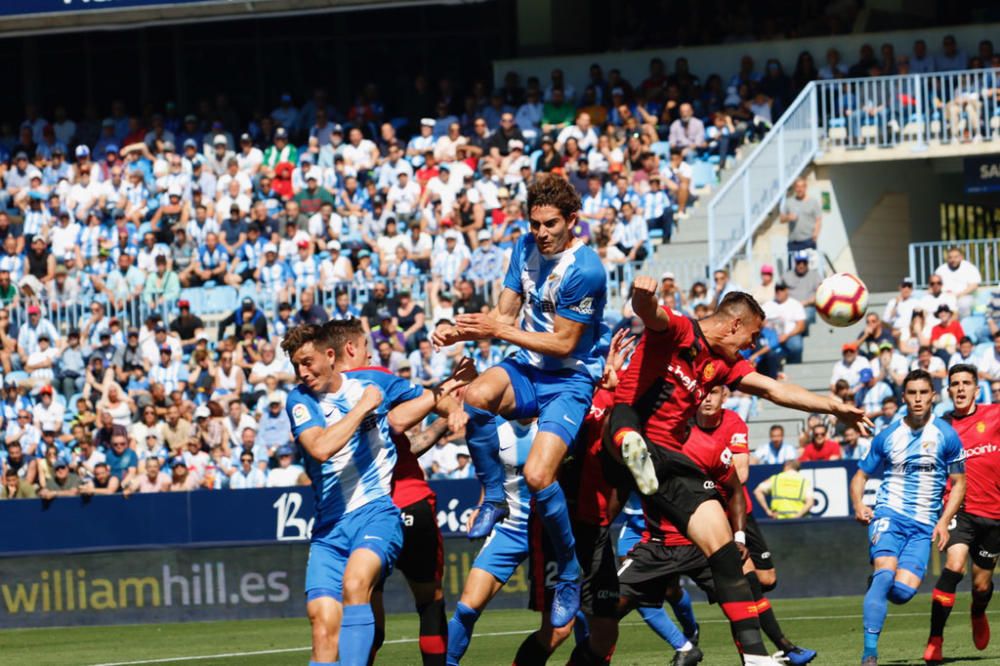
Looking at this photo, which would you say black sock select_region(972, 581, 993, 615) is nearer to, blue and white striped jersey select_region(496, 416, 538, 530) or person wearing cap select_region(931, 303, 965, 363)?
blue and white striped jersey select_region(496, 416, 538, 530)

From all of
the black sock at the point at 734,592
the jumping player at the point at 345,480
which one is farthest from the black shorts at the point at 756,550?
the jumping player at the point at 345,480

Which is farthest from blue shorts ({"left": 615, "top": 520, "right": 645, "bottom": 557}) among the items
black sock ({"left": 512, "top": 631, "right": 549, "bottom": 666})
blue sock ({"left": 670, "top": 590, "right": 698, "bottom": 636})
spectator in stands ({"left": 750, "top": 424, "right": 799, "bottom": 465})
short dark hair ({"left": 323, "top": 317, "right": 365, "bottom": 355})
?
spectator in stands ({"left": 750, "top": 424, "right": 799, "bottom": 465})

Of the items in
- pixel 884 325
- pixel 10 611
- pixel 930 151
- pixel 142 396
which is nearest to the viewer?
pixel 10 611

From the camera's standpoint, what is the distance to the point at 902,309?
23.8 meters

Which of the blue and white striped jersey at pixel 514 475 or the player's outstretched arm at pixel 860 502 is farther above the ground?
the blue and white striped jersey at pixel 514 475

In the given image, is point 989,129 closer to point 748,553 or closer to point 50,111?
point 748,553

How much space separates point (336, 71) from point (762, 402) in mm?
13976

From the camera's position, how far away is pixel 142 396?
25.7 meters

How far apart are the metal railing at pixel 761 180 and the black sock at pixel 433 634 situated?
52.9ft

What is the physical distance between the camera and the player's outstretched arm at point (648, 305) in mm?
9656

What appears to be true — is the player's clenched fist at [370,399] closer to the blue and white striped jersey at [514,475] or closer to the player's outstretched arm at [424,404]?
the player's outstretched arm at [424,404]

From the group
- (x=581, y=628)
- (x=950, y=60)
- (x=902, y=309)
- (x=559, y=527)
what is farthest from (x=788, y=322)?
(x=559, y=527)

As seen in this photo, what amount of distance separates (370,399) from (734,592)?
229cm

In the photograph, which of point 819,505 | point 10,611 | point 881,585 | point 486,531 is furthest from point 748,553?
point 10,611
